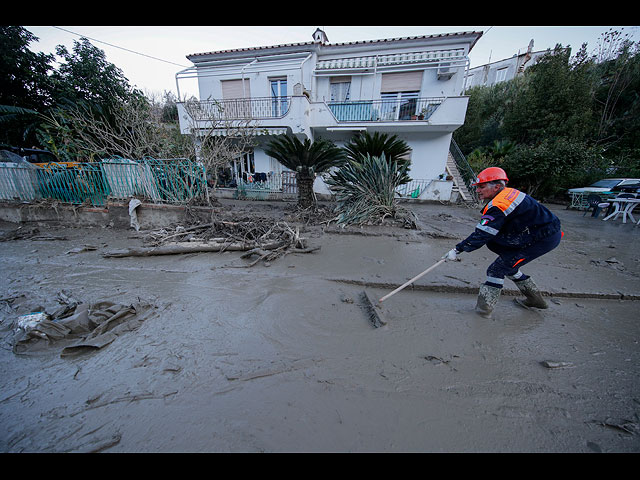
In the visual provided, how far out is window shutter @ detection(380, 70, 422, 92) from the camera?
1194 centimetres

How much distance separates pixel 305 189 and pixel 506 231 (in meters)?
5.96

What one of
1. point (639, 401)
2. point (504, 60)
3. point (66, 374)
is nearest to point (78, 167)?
point (66, 374)

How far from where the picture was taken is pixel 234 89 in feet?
44.3

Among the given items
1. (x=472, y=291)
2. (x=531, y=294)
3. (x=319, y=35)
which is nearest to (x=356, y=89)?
(x=319, y=35)

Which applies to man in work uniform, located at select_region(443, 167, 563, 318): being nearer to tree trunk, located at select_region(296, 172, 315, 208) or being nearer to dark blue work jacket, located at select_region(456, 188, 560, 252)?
dark blue work jacket, located at select_region(456, 188, 560, 252)

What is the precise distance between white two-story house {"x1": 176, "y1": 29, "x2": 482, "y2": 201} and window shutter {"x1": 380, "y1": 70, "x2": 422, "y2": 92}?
45 millimetres

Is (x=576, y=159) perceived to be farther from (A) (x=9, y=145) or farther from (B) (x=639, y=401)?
(A) (x=9, y=145)

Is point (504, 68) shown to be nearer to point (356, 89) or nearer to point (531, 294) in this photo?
point (356, 89)

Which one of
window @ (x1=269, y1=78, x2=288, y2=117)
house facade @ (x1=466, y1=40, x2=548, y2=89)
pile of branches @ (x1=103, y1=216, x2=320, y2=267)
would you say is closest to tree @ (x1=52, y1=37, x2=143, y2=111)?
window @ (x1=269, y1=78, x2=288, y2=117)

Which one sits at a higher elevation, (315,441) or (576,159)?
(576,159)

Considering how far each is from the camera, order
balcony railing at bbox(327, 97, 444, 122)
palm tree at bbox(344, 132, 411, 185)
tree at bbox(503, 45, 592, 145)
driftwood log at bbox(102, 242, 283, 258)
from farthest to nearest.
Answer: tree at bbox(503, 45, 592, 145) < balcony railing at bbox(327, 97, 444, 122) < palm tree at bbox(344, 132, 411, 185) < driftwood log at bbox(102, 242, 283, 258)

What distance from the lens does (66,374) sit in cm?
191
